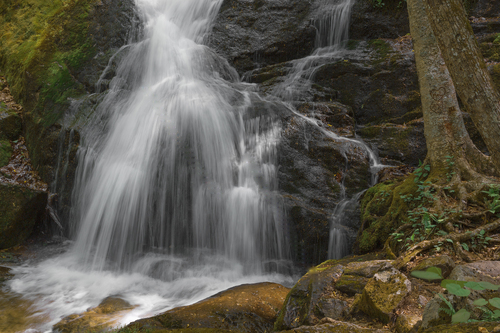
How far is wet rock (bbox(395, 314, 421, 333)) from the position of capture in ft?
7.29

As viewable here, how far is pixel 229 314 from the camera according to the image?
395cm

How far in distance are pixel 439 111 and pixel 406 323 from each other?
134 inches

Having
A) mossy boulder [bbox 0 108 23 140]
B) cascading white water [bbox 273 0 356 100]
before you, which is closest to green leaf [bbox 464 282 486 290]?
cascading white water [bbox 273 0 356 100]

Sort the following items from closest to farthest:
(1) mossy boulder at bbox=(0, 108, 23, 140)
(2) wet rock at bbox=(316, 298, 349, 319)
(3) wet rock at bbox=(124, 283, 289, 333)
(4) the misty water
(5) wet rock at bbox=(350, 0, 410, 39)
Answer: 1. (2) wet rock at bbox=(316, 298, 349, 319)
2. (3) wet rock at bbox=(124, 283, 289, 333)
3. (4) the misty water
4. (1) mossy boulder at bbox=(0, 108, 23, 140)
5. (5) wet rock at bbox=(350, 0, 410, 39)

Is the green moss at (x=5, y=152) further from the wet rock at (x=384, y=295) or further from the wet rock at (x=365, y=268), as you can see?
the wet rock at (x=384, y=295)

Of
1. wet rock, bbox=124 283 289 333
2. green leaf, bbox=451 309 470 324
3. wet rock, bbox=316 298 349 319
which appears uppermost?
green leaf, bbox=451 309 470 324

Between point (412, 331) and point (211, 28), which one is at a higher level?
point (211, 28)

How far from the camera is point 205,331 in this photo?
2664mm

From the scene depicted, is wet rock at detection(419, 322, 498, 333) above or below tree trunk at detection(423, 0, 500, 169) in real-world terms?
below

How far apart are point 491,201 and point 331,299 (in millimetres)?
2257

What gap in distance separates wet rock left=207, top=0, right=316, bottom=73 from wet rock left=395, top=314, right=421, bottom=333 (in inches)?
361

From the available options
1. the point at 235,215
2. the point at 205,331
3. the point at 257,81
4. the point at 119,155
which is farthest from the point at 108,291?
the point at 257,81

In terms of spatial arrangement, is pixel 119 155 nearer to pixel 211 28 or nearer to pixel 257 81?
pixel 257 81

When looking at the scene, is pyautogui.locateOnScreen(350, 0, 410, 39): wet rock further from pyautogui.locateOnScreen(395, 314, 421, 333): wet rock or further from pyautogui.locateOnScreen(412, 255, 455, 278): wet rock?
pyautogui.locateOnScreen(395, 314, 421, 333): wet rock
